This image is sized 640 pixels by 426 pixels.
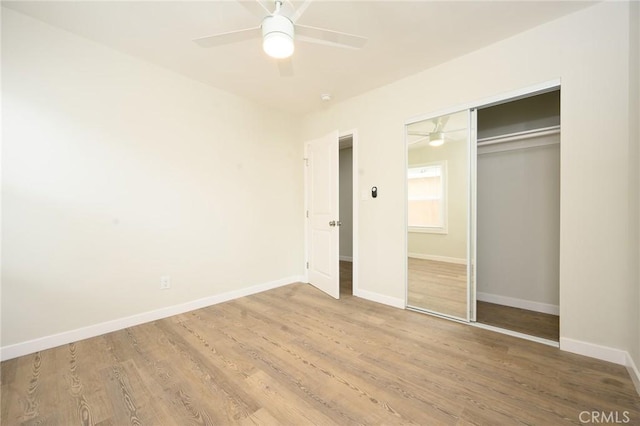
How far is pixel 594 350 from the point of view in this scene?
1.95 meters

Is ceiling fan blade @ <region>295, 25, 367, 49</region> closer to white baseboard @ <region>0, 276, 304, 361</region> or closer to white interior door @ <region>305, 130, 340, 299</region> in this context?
white interior door @ <region>305, 130, 340, 299</region>

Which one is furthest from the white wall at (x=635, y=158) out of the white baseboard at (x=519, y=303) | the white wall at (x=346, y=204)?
the white wall at (x=346, y=204)

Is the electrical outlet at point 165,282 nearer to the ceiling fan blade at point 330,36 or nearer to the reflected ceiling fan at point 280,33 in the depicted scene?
the reflected ceiling fan at point 280,33

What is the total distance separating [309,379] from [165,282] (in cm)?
196

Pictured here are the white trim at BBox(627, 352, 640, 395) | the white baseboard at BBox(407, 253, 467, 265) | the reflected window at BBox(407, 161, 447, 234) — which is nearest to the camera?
the white trim at BBox(627, 352, 640, 395)

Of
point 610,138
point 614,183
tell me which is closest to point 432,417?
point 614,183

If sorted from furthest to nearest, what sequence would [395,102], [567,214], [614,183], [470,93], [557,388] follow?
[395,102], [470,93], [567,214], [614,183], [557,388]

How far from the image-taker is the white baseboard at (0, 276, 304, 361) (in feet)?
6.77

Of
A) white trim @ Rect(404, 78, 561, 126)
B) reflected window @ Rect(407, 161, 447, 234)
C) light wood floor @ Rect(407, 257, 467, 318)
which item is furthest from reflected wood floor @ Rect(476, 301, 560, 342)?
white trim @ Rect(404, 78, 561, 126)

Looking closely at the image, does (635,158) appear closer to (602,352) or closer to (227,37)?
(602,352)

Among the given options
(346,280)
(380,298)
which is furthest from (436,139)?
(346,280)

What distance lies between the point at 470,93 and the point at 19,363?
438 centimetres

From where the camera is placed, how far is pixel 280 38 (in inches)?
65.2

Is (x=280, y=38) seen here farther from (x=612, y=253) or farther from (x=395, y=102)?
(x=612, y=253)
